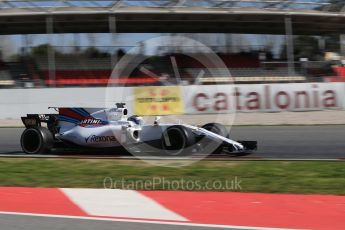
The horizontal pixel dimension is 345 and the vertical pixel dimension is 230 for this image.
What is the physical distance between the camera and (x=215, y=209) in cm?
593

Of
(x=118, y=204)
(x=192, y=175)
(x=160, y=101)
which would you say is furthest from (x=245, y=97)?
(x=118, y=204)

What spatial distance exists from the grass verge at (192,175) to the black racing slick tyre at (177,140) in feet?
2.09

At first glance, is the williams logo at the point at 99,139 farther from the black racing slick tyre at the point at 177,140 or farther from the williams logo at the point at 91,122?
the black racing slick tyre at the point at 177,140

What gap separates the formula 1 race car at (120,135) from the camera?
945 centimetres

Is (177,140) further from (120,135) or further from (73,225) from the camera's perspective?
(73,225)

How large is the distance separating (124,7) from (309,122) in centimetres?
1605

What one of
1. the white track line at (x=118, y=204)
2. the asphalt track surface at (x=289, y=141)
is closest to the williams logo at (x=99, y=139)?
the asphalt track surface at (x=289, y=141)

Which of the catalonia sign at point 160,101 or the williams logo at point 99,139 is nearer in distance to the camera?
the williams logo at point 99,139

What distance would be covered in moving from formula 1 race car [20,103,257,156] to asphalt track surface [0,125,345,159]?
0.63m

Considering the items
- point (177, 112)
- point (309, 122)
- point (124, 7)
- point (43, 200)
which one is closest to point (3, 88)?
point (177, 112)

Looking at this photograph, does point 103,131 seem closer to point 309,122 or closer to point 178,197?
point 178,197

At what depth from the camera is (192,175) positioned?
25.4ft

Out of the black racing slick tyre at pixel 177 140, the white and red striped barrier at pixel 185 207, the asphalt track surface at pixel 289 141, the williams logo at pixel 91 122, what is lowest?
the white and red striped barrier at pixel 185 207

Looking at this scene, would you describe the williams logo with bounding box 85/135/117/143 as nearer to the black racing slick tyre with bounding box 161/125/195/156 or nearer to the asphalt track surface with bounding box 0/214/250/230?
the black racing slick tyre with bounding box 161/125/195/156
